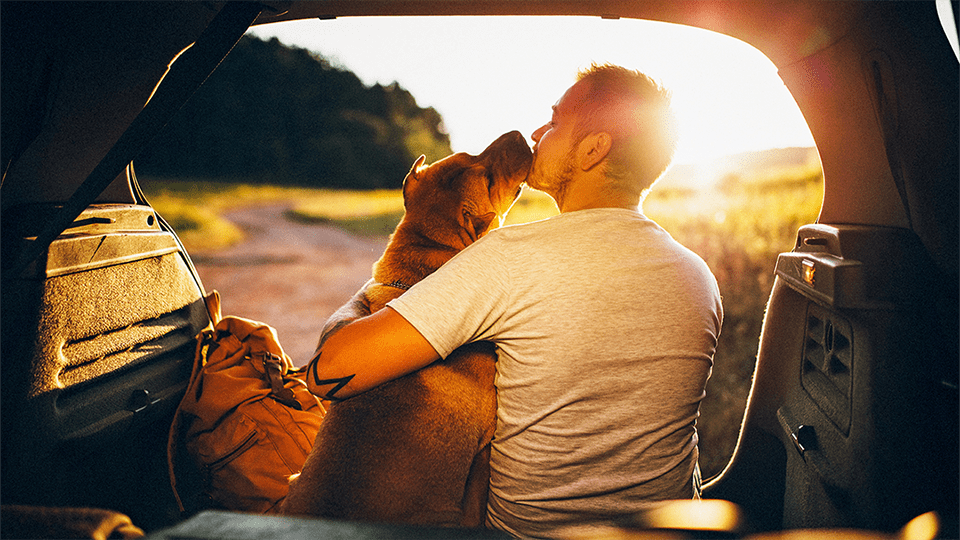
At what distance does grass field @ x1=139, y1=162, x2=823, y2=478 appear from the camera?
9.50 ft

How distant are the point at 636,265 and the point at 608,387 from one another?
0.96 ft

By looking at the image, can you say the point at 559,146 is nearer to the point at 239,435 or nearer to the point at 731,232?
the point at 239,435

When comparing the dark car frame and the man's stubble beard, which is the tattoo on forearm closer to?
the dark car frame

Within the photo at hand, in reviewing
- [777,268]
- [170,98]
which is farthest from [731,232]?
[170,98]

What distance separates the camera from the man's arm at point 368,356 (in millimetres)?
1080

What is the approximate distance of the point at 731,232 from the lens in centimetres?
398

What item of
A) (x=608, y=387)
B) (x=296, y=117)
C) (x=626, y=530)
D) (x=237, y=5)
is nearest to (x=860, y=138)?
(x=608, y=387)

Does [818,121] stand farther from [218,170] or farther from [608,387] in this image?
[218,170]

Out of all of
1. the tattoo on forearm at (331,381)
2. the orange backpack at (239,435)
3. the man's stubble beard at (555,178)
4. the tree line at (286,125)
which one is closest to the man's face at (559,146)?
the man's stubble beard at (555,178)

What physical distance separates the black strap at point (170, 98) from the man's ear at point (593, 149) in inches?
34.8

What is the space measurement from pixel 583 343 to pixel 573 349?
0.03m

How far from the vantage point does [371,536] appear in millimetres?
582

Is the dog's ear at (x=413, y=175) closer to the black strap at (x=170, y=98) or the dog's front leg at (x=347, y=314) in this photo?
the dog's front leg at (x=347, y=314)

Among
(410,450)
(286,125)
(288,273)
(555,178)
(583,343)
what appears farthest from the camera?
(286,125)
